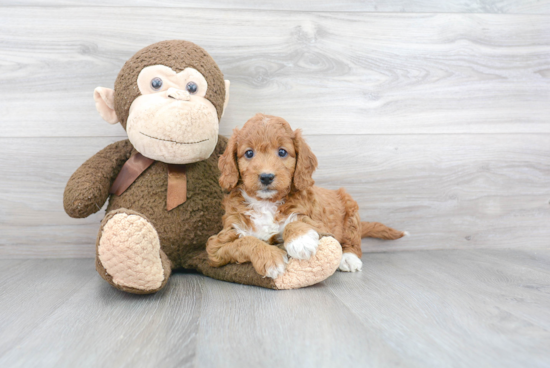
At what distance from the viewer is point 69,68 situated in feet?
5.26

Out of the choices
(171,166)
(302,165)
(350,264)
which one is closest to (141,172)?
(171,166)

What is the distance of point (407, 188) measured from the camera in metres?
1.77

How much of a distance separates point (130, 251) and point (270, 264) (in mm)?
368

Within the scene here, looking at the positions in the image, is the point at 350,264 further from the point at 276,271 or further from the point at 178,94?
the point at 178,94

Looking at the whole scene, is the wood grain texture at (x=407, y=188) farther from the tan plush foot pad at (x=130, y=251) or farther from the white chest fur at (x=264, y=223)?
the tan plush foot pad at (x=130, y=251)

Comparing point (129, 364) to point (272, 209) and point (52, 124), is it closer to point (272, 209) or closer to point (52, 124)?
point (272, 209)

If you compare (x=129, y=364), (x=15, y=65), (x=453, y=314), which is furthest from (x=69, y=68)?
(x=453, y=314)

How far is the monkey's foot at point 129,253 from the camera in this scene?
979 mm

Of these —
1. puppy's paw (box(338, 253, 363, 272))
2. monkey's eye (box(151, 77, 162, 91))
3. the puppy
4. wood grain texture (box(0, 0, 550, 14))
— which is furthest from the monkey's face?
puppy's paw (box(338, 253, 363, 272))

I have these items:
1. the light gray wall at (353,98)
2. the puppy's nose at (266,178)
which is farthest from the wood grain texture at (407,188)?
the puppy's nose at (266,178)

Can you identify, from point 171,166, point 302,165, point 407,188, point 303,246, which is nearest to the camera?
point 303,246

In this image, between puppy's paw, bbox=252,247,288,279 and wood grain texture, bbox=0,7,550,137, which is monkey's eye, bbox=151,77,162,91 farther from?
puppy's paw, bbox=252,247,288,279

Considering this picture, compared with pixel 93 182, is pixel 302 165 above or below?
above

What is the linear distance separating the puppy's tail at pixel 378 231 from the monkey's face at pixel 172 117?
0.74 metres
